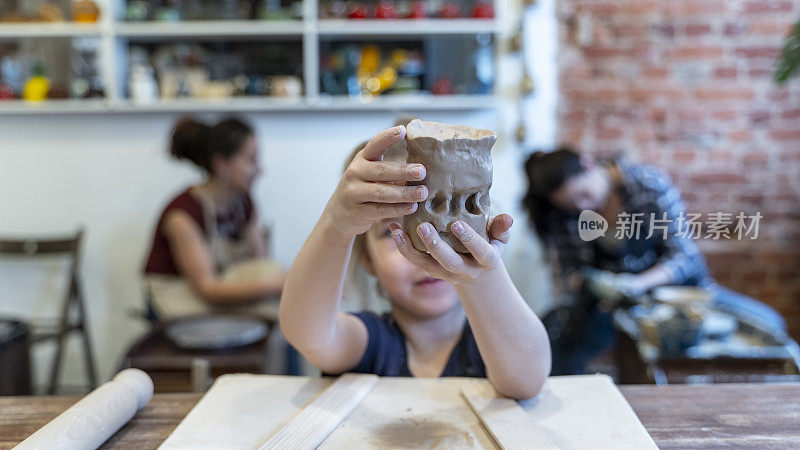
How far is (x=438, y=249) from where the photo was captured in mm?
688

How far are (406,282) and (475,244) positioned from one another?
1.15 ft

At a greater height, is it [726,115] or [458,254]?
[726,115]

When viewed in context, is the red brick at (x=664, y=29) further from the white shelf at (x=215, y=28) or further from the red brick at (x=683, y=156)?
the white shelf at (x=215, y=28)

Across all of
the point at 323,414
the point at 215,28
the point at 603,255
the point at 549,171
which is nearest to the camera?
the point at 323,414

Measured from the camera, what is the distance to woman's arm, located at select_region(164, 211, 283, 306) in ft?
7.43

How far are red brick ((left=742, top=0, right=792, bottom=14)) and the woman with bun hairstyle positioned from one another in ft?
Answer: 6.54

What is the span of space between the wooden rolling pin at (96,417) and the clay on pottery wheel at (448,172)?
0.43m

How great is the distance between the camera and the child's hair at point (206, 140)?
235cm

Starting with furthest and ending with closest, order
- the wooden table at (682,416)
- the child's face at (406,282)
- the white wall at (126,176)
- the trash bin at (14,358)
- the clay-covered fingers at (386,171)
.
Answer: the white wall at (126,176)
the trash bin at (14,358)
the child's face at (406,282)
the wooden table at (682,416)
the clay-covered fingers at (386,171)

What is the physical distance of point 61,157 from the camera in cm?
280

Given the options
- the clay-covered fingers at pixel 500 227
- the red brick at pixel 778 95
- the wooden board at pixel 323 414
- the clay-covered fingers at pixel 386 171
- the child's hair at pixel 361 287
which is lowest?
the wooden board at pixel 323 414

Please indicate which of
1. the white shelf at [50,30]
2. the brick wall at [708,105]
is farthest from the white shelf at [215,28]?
the brick wall at [708,105]

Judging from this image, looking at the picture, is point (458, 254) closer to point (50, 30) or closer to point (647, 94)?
point (647, 94)

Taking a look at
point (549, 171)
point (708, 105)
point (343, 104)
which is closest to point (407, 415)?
point (549, 171)
